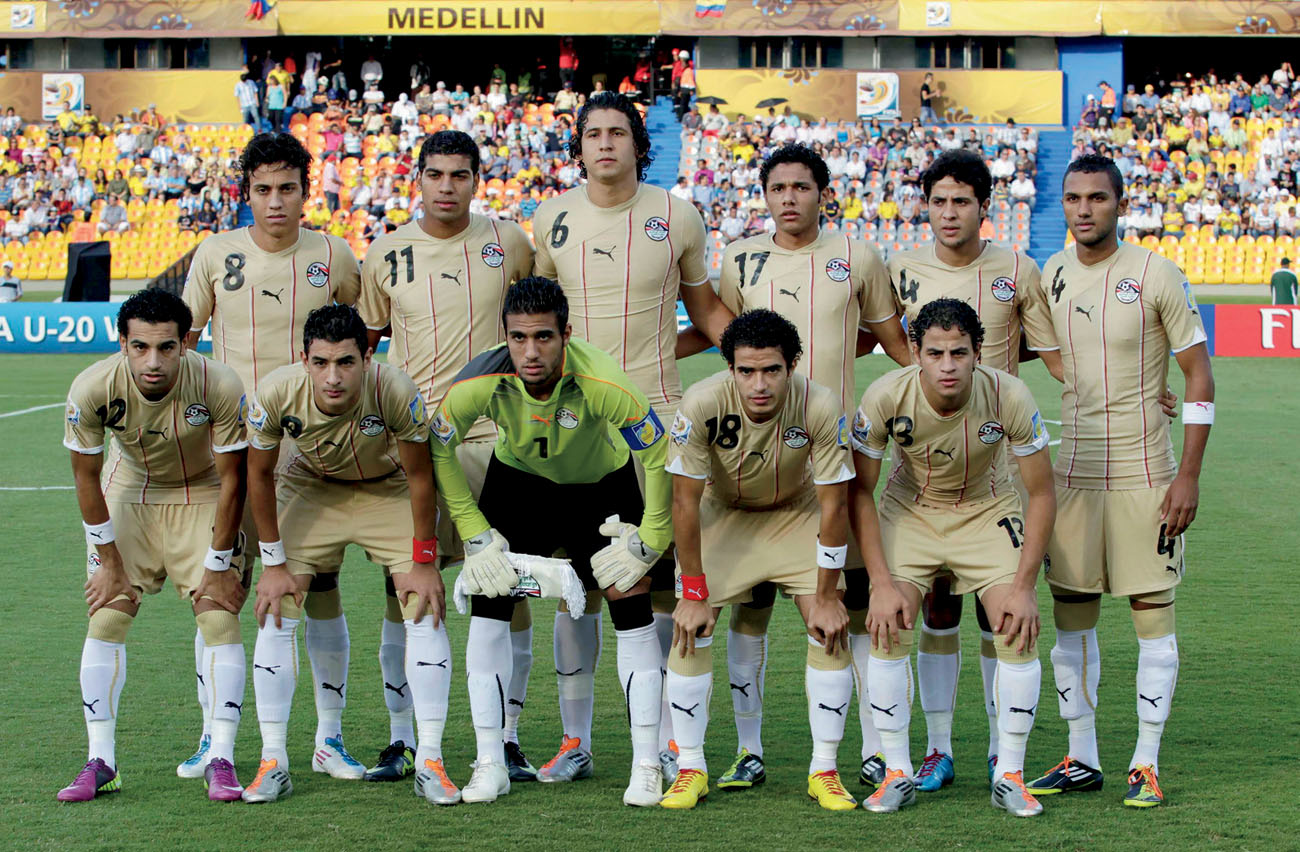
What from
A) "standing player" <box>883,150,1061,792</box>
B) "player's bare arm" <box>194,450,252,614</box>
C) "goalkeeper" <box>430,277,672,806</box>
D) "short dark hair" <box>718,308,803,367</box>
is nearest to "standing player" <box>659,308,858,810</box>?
"short dark hair" <box>718,308,803,367</box>

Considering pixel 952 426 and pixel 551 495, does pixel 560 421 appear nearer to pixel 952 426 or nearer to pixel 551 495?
pixel 551 495

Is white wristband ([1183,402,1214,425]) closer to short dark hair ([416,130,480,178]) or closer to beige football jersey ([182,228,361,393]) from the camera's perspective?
short dark hair ([416,130,480,178])

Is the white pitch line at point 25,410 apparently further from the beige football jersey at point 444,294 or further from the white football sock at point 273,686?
the white football sock at point 273,686

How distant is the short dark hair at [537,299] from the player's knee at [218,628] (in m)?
1.45

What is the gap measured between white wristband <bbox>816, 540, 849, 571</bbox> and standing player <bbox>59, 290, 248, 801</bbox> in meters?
2.00

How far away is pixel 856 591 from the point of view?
213 inches

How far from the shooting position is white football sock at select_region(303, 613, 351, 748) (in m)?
5.41

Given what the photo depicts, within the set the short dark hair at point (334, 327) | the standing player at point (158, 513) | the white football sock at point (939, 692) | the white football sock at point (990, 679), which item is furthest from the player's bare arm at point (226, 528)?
the white football sock at point (990, 679)

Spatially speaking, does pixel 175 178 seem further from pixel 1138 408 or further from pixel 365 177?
pixel 1138 408

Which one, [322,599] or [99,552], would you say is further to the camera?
[322,599]

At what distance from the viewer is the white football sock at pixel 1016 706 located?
193 inches

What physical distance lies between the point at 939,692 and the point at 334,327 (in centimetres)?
249

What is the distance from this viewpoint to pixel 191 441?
5215 millimetres

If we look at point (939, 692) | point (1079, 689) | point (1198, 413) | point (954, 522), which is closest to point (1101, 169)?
point (1198, 413)
